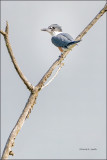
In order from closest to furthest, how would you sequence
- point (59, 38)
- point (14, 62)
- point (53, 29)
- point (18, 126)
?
point (18, 126) → point (14, 62) → point (59, 38) → point (53, 29)

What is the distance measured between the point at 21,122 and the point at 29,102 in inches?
16.7

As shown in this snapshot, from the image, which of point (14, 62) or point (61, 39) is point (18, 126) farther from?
point (61, 39)

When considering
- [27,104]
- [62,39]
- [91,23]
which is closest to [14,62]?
[27,104]

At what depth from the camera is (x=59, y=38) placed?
12586 millimetres

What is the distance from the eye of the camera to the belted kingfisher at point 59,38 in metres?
11.4

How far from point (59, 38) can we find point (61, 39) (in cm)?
23

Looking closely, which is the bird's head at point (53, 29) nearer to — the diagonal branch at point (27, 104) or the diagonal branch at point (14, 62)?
the diagonal branch at point (27, 104)

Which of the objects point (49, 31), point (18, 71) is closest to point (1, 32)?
point (18, 71)

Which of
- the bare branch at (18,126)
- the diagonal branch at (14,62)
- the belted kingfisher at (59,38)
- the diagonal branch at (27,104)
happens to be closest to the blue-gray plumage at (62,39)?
the belted kingfisher at (59,38)

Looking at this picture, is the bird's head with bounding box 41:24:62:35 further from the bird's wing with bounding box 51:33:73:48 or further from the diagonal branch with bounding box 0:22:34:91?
the diagonal branch with bounding box 0:22:34:91

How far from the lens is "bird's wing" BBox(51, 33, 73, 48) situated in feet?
38.1

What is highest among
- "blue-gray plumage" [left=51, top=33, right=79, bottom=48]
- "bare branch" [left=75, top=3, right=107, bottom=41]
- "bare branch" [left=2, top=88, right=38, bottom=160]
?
"blue-gray plumage" [left=51, top=33, right=79, bottom=48]

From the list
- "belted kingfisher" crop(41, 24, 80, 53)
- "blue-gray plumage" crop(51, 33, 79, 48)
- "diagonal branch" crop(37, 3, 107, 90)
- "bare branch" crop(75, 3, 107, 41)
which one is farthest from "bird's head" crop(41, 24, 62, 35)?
"bare branch" crop(75, 3, 107, 41)

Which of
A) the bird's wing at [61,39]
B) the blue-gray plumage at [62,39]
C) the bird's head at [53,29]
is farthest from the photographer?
the bird's head at [53,29]
